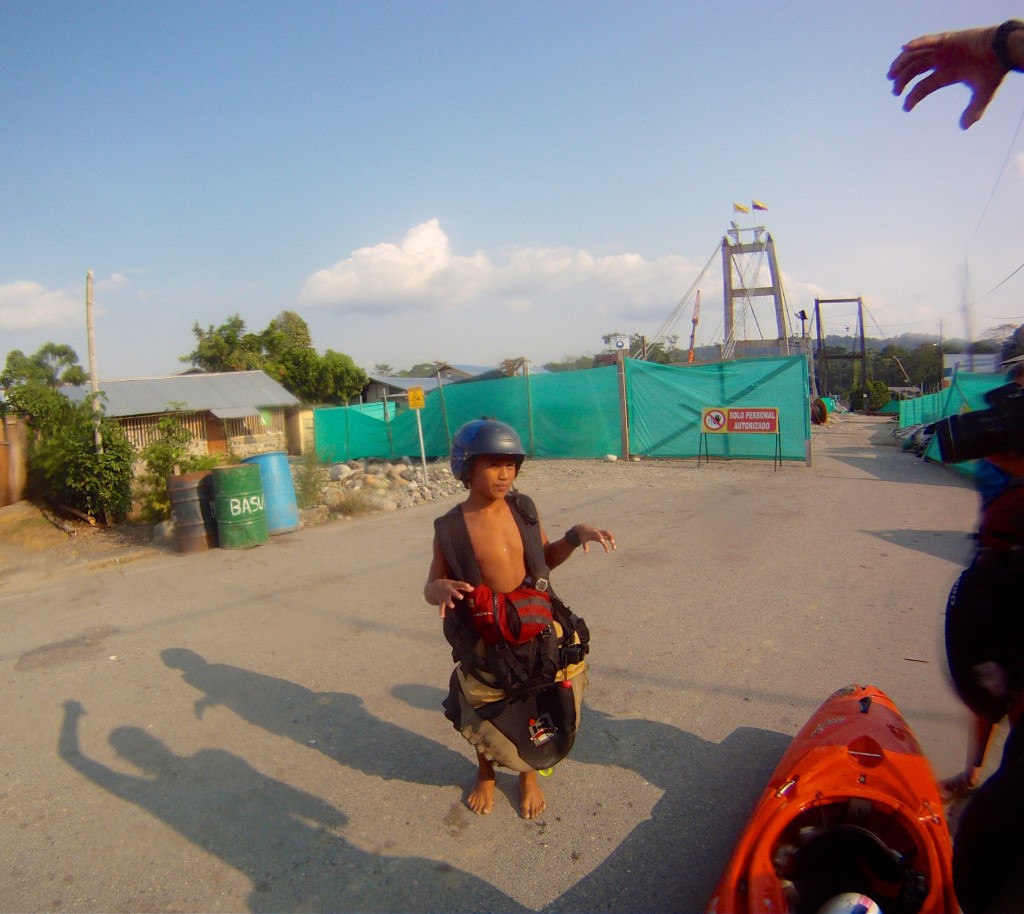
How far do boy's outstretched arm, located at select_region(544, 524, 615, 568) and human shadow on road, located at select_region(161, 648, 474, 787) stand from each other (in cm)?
116

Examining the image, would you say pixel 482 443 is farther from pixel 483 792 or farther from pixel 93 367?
pixel 93 367

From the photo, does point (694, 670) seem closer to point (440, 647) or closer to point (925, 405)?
point (440, 647)

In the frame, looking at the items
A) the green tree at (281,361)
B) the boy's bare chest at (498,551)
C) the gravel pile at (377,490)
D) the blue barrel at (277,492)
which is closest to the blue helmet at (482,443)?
the boy's bare chest at (498,551)

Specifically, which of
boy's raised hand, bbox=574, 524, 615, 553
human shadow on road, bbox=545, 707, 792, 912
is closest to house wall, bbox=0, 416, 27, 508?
human shadow on road, bbox=545, 707, 792, 912

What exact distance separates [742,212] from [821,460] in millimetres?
18177

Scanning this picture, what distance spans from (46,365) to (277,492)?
3966 centimetres

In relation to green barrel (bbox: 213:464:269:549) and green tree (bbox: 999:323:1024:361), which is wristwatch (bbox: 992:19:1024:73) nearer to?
green tree (bbox: 999:323:1024:361)

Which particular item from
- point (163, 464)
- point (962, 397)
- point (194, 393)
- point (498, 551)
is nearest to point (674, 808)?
point (498, 551)

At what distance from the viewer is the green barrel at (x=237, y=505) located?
27.3 ft

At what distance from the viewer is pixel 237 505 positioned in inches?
329

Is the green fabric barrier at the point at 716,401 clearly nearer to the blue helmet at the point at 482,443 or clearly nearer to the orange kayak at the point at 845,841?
the blue helmet at the point at 482,443

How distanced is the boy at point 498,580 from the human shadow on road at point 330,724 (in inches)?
18.8

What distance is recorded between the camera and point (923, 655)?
14.2ft

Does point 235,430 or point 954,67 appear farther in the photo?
point 235,430
